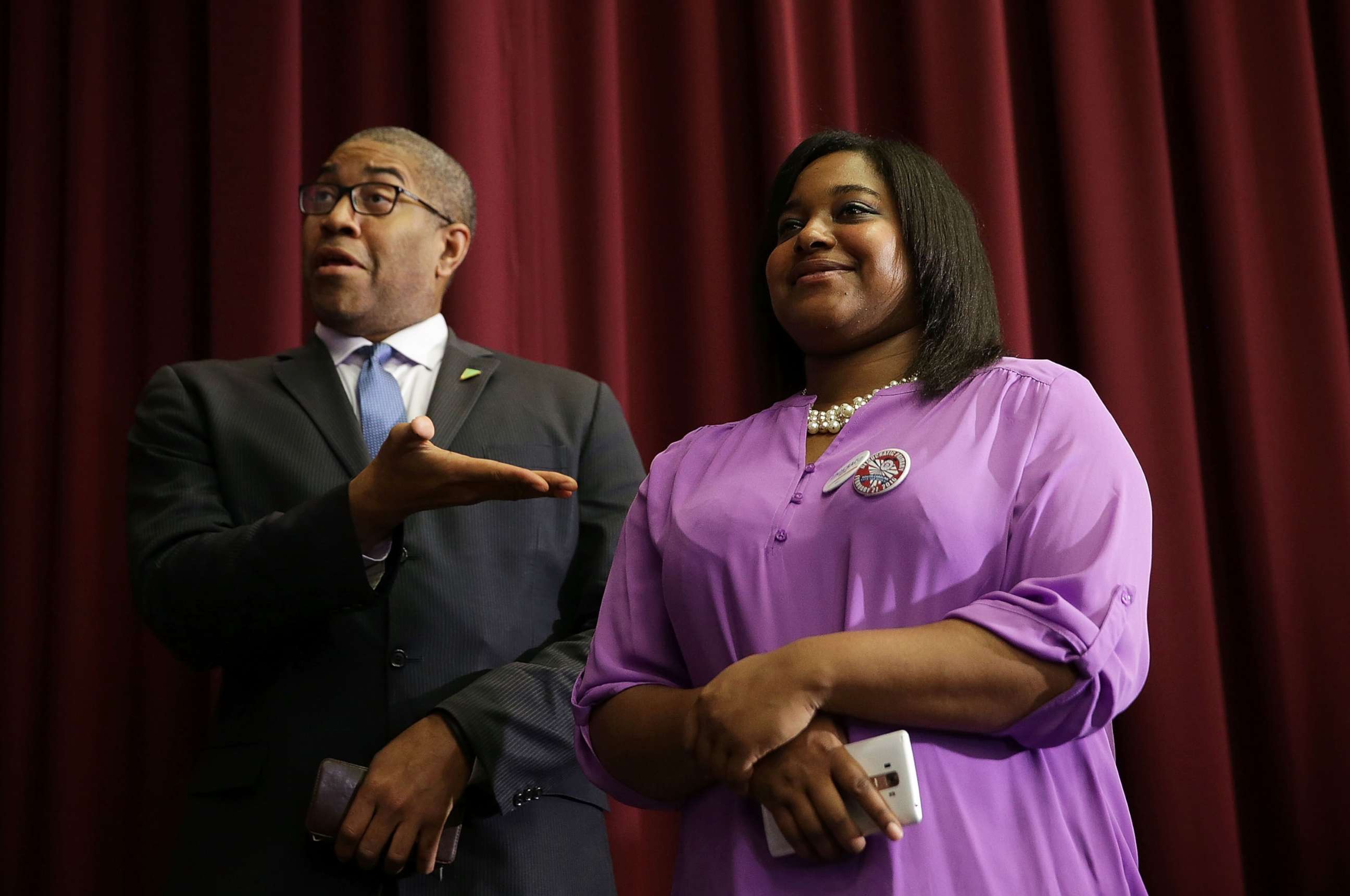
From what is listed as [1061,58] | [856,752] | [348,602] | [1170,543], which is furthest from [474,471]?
[1061,58]

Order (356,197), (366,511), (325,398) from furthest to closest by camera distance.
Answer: (356,197)
(325,398)
(366,511)

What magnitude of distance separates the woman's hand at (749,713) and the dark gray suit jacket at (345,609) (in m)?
0.50

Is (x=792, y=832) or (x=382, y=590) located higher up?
(x=382, y=590)

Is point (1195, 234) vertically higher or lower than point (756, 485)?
higher

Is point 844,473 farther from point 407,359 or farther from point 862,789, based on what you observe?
point 407,359

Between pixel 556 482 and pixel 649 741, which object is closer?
pixel 649 741

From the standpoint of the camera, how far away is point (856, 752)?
42.2 inches

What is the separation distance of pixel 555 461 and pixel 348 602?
406 mm

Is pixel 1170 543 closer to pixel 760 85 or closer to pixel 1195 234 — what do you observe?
pixel 1195 234

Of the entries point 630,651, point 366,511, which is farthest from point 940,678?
point 366,511

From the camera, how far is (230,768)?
5.22 ft

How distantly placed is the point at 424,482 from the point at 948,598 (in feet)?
2.18

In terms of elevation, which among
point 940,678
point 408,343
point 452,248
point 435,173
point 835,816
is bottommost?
point 835,816

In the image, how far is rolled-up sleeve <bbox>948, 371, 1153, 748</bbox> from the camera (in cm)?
106
